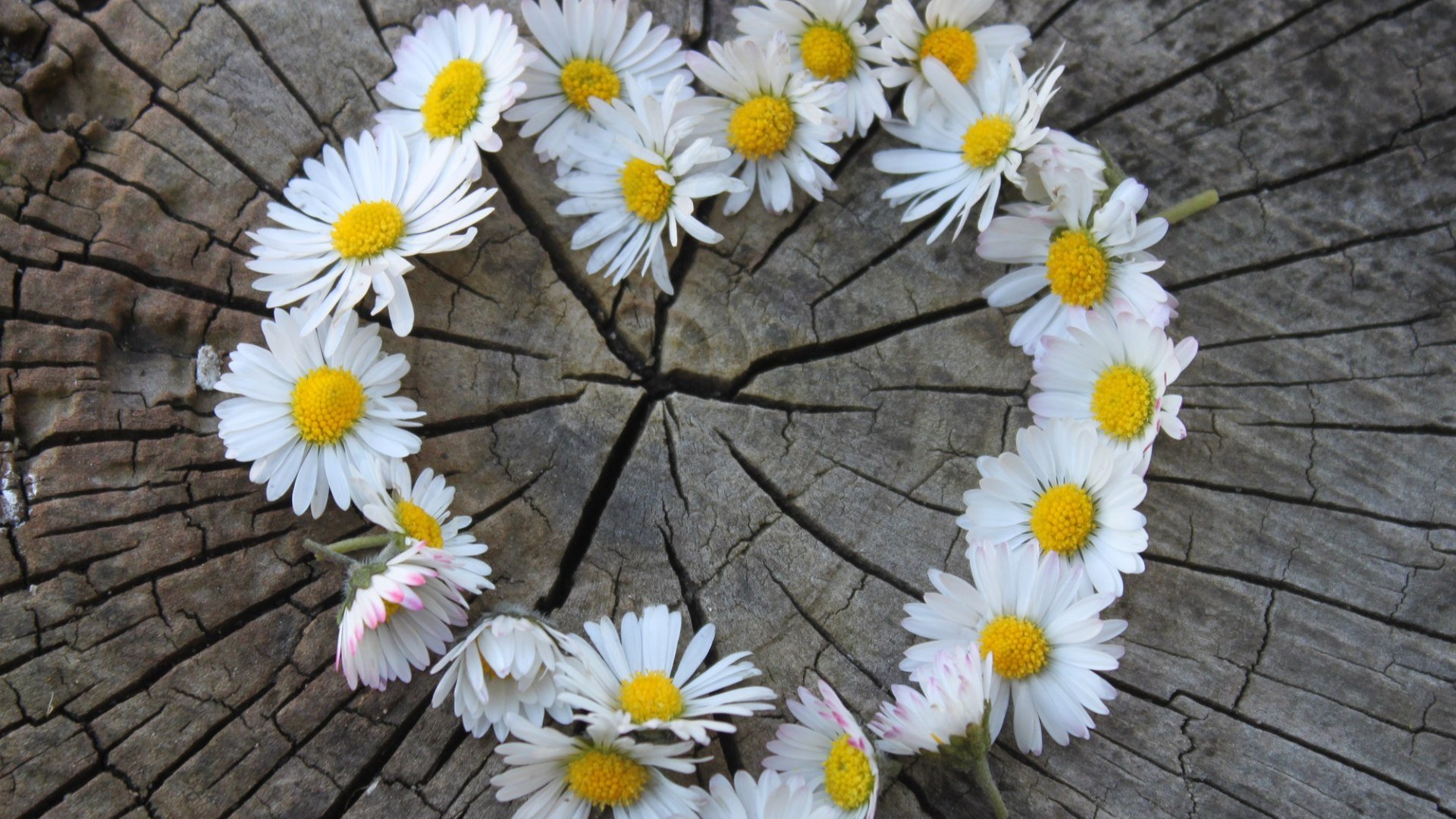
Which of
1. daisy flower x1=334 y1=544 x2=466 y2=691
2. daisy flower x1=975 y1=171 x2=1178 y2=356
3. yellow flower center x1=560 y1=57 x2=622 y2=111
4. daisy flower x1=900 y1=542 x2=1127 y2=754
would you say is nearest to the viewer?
daisy flower x1=334 y1=544 x2=466 y2=691

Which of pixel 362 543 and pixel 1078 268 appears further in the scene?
pixel 1078 268

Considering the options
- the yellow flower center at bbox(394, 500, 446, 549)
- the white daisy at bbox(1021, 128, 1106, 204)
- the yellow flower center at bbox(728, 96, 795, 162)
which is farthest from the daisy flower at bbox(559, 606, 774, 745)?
the white daisy at bbox(1021, 128, 1106, 204)

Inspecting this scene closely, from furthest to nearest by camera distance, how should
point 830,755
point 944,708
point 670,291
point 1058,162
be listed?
point 670,291, point 1058,162, point 830,755, point 944,708

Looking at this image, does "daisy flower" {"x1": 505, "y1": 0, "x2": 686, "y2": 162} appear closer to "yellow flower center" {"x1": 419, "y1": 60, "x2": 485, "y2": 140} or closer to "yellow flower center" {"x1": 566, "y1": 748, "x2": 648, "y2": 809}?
"yellow flower center" {"x1": 419, "y1": 60, "x2": 485, "y2": 140}

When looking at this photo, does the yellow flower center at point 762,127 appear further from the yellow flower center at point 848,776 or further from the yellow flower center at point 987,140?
the yellow flower center at point 848,776

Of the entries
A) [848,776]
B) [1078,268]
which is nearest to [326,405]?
[848,776]

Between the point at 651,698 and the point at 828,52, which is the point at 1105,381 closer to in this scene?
the point at 828,52
